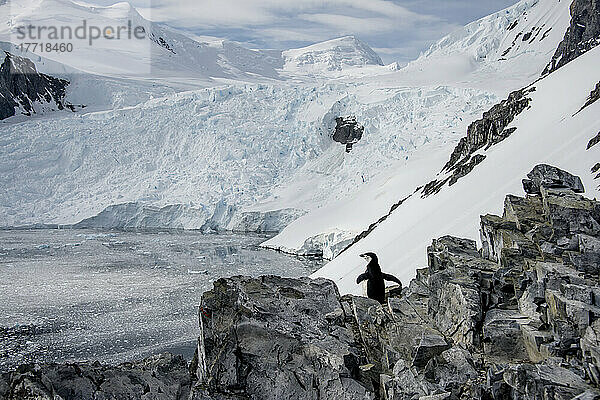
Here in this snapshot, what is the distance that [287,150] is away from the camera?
39719mm

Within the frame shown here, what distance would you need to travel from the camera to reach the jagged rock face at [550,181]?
8008 millimetres

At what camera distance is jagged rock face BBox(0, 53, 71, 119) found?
152 feet

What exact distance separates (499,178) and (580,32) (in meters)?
35.7

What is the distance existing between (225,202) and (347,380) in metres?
29.7

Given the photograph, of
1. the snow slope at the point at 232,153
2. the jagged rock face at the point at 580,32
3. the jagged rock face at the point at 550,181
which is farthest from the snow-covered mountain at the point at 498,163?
the jagged rock face at the point at 580,32

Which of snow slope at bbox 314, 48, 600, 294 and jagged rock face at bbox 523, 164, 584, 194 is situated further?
snow slope at bbox 314, 48, 600, 294

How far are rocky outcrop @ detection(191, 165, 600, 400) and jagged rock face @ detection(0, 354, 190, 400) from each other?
1.12 ft

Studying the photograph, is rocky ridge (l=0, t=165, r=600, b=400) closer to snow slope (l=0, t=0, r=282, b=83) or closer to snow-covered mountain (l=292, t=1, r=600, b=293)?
snow-covered mountain (l=292, t=1, r=600, b=293)

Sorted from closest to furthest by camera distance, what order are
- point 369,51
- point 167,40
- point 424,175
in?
point 424,175, point 167,40, point 369,51

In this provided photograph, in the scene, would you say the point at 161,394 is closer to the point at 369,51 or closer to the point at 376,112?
the point at 376,112

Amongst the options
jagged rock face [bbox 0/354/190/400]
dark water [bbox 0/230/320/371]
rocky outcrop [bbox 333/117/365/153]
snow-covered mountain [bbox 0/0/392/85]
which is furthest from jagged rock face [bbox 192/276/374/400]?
snow-covered mountain [bbox 0/0/392/85]

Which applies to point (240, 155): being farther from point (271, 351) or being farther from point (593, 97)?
point (271, 351)

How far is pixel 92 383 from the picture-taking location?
21.0 ft

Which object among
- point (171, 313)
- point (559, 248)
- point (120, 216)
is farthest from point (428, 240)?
point (120, 216)
